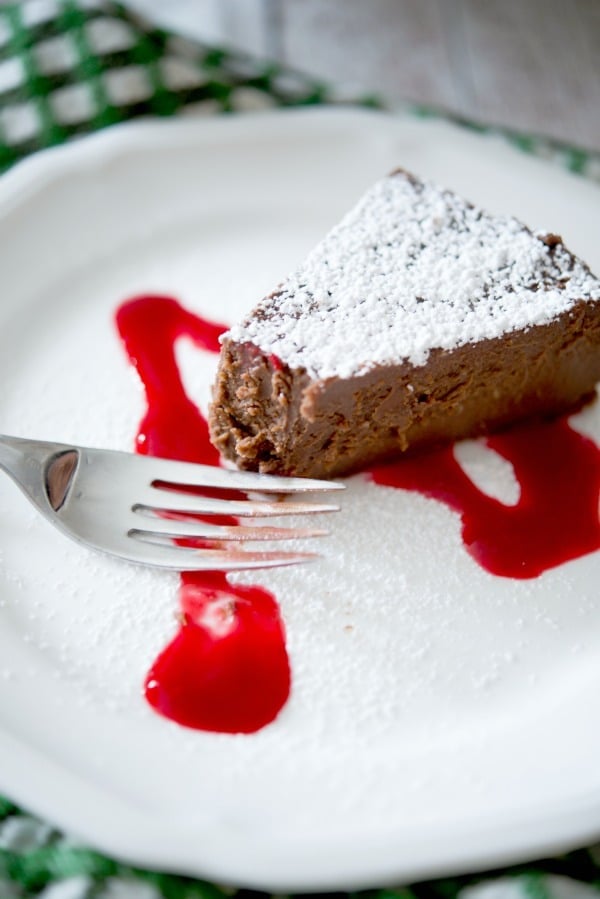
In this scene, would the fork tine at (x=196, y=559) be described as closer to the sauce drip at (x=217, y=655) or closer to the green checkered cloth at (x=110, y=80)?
the sauce drip at (x=217, y=655)

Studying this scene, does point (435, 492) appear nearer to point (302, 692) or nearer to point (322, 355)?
point (322, 355)

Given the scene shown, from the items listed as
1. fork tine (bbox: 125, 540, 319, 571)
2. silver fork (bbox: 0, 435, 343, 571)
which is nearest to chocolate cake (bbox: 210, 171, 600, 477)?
silver fork (bbox: 0, 435, 343, 571)

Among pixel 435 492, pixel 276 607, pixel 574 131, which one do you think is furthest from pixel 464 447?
pixel 574 131

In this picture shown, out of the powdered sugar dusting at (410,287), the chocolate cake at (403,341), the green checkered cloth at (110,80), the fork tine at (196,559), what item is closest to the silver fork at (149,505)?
the fork tine at (196,559)

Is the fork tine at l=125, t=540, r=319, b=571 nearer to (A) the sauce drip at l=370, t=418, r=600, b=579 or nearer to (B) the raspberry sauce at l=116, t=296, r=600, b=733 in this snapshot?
(B) the raspberry sauce at l=116, t=296, r=600, b=733

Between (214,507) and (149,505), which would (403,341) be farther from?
(149,505)
